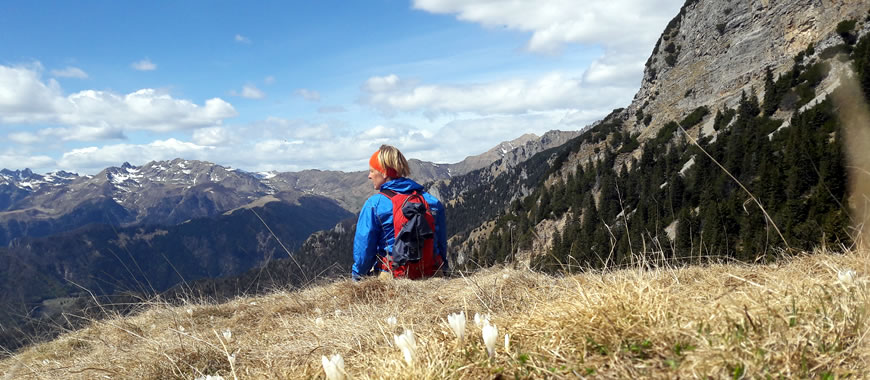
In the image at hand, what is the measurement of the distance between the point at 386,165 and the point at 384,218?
903 millimetres

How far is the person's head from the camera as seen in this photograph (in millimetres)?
7184

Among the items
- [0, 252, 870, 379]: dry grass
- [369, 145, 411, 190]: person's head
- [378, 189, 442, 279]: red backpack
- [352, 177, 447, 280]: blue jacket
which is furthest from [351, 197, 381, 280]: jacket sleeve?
[0, 252, 870, 379]: dry grass

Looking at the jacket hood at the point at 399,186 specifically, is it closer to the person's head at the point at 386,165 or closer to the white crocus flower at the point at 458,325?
the person's head at the point at 386,165

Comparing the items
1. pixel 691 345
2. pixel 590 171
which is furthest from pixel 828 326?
pixel 590 171

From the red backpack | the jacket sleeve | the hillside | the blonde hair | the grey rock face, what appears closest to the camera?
the red backpack

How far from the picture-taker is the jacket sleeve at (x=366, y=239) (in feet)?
22.9

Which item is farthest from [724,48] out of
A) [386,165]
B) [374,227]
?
[374,227]

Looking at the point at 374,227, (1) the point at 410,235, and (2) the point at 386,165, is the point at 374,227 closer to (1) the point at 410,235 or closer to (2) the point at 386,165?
(1) the point at 410,235

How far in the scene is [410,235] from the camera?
22.1 ft

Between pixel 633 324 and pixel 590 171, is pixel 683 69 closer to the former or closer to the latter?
pixel 590 171

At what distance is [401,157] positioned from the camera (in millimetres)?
7414

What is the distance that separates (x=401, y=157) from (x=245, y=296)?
15.7 feet

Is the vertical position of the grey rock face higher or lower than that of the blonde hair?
higher

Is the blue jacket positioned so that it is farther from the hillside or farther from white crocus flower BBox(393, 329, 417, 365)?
the hillside
